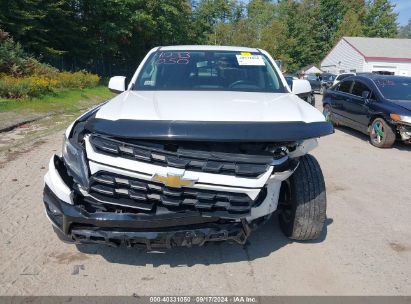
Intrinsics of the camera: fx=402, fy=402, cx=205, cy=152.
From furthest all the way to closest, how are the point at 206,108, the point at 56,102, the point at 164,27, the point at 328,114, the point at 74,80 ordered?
the point at 164,27 → the point at 74,80 → the point at 56,102 → the point at 328,114 → the point at 206,108

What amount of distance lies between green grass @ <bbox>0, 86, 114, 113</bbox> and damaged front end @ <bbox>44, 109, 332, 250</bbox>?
8.94m

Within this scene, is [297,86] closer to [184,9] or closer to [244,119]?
[244,119]

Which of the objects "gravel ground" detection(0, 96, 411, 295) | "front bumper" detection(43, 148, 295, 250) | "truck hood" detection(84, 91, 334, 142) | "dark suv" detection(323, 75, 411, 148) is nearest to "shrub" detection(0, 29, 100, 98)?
"gravel ground" detection(0, 96, 411, 295)

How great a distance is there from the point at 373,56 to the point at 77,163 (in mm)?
46580

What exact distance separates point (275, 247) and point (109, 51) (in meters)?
30.2

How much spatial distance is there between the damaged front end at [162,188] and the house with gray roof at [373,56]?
42283 millimetres

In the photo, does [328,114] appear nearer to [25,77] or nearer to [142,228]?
[142,228]

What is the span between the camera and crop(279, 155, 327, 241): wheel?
138 inches

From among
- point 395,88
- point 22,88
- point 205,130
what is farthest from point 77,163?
point 22,88

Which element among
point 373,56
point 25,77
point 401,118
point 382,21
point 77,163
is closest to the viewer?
point 77,163

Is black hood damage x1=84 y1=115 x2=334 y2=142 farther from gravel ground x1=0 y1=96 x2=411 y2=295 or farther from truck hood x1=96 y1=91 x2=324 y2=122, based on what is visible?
gravel ground x1=0 y1=96 x2=411 y2=295

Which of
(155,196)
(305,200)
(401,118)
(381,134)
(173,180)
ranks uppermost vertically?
(173,180)

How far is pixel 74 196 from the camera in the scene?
9.70 feet

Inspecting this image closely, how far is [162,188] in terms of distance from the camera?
2.85 m
